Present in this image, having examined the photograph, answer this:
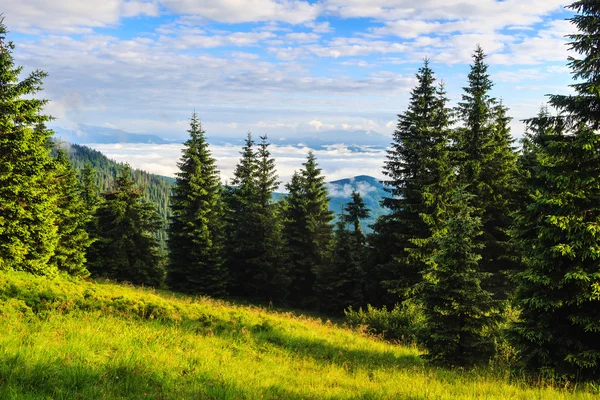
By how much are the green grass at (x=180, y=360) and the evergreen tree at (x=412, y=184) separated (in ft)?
Result: 39.2

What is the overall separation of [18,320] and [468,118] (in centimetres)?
2820

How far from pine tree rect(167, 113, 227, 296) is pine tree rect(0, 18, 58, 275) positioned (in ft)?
41.0

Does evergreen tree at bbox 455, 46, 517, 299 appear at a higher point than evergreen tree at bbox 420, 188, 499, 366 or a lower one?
higher

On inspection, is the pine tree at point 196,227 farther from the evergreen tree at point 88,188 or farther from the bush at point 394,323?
the bush at point 394,323

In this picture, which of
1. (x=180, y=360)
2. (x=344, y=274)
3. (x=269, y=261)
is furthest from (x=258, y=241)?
(x=180, y=360)

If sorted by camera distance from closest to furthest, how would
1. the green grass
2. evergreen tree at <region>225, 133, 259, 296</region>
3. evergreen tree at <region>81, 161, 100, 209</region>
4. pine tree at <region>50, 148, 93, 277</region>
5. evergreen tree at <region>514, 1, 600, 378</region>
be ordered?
the green grass → evergreen tree at <region>514, 1, 600, 378</region> → pine tree at <region>50, 148, 93, 277</region> → evergreen tree at <region>225, 133, 259, 296</region> → evergreen tree at <region>81, 161, 100, 209</region>

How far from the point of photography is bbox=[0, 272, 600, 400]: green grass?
5.91m

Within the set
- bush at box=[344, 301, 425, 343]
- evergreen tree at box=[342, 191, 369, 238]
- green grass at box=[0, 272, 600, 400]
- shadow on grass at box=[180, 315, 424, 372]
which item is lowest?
bush at box=[344, 301, 425, 343]

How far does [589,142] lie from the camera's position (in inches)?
386

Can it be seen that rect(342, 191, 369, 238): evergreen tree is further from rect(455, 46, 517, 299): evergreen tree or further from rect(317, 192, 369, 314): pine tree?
rect(455, 46, 517, 299): evergreen tree

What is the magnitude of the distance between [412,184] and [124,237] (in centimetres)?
2655

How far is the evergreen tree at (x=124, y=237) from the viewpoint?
34406 millimetres

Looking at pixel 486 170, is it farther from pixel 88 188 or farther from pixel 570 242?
pixel 88 188

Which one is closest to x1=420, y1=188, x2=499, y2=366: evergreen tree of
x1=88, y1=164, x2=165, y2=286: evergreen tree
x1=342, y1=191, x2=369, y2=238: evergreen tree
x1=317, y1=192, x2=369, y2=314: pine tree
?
x1=317, y1=192, x2=369, y2=314: pine tree
